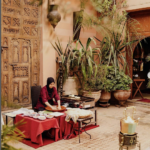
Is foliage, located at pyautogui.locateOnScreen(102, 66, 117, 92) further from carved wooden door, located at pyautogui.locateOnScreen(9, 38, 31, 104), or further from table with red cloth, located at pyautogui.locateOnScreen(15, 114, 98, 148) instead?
table with red cloth, located at pyautogui.locateOnScreen(15, 114, 98, 148)

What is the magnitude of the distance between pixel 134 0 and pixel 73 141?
4.82 meters

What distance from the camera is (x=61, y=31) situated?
648 centimetres

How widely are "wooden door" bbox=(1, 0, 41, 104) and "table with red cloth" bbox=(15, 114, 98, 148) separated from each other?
181 centimetres

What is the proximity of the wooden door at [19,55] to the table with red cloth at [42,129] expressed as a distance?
1.81 meters

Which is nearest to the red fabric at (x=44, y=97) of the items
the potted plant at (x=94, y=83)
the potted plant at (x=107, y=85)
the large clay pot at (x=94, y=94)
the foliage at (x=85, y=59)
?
the foliage at (x=85, y=59)

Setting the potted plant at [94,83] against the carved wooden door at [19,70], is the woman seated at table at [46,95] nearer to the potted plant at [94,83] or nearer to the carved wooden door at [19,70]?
the carved wooden door at [19,70]

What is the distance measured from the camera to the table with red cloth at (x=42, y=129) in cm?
343

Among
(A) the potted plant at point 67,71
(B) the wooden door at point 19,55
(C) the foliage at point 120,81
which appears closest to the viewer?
(B) the wooden door at point 19,55

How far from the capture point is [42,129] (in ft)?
11.2

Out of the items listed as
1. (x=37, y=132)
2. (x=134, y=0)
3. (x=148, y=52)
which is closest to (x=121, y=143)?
(x=37, y=132)

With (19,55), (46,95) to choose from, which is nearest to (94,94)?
(46,95)

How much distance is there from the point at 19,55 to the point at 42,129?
274cm

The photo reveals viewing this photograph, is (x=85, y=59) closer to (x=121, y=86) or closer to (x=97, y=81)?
(x=97, y=81)

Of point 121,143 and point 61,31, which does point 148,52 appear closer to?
point 61,31
